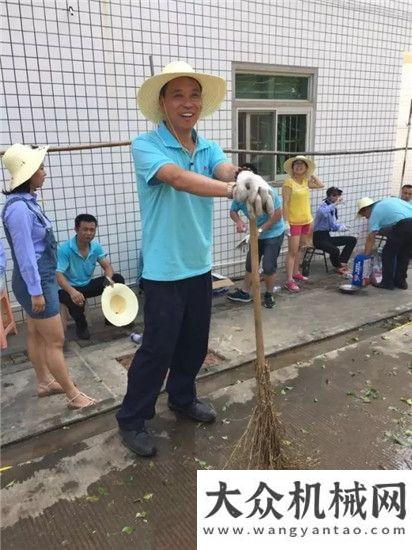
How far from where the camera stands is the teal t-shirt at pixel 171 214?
2.55 m

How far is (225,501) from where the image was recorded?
1.92 metres

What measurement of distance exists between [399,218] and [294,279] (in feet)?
5.17

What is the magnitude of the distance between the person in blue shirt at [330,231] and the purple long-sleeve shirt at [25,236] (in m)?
4.61

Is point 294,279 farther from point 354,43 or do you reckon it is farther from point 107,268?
point 354,43

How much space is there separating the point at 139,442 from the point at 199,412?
0.50 meters

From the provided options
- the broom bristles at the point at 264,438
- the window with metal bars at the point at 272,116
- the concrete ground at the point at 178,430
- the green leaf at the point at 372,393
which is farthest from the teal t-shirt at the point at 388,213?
the broom bristles at the point at 264,438

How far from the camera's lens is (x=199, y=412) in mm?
3215

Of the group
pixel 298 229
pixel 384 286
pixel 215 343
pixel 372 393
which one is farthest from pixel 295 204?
pixel 372 393

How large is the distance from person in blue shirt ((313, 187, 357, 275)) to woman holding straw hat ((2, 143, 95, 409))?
446 cm

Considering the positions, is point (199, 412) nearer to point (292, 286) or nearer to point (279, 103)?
point (292, 286)

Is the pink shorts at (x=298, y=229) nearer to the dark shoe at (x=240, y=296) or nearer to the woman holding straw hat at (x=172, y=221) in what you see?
the dark shoe at (x=240, y=296)

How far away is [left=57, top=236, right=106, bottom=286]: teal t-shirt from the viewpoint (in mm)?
4484

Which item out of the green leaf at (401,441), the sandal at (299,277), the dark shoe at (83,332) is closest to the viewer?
the green leaf at (401,441)

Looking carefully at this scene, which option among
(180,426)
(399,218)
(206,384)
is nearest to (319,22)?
(399,218)
